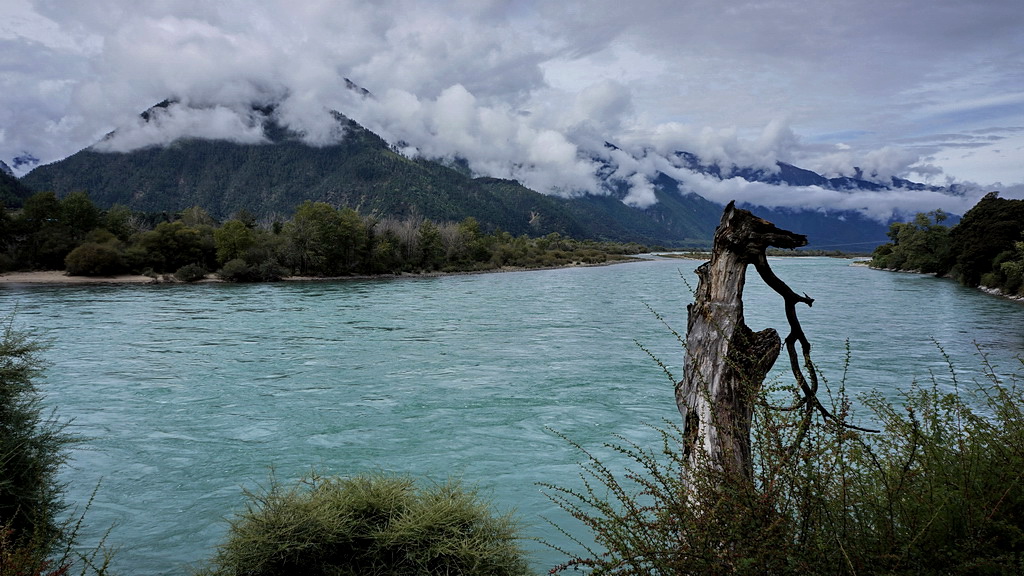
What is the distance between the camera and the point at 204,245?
61.5 metres

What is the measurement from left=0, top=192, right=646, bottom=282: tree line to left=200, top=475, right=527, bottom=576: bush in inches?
2303

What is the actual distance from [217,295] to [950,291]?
55312 millimetres

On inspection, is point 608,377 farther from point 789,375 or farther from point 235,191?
point 235,191

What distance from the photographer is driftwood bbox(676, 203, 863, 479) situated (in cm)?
390

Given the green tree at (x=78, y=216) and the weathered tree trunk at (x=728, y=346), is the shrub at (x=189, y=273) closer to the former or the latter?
the green tree at (x=78, y=216)

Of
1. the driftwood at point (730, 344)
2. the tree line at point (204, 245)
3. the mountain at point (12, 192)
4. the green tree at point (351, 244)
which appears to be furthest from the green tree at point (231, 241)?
the driftwood at point (730, 344)

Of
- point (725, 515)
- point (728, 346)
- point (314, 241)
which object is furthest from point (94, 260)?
point (725, 515)

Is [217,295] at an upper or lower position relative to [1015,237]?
lower

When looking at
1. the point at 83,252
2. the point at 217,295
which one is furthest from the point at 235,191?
the point at 217,295

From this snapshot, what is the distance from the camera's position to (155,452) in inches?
405

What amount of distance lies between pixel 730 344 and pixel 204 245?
221ft

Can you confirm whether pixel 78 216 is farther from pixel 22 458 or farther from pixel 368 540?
pixel 368 540

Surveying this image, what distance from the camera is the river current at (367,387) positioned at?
8697 millimetres

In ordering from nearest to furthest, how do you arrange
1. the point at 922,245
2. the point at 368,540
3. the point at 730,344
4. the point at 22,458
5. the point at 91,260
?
the point at 730,344 → the point at 368,540 → the point at 22,458 → the point at 91,260 → the point at 922,245
